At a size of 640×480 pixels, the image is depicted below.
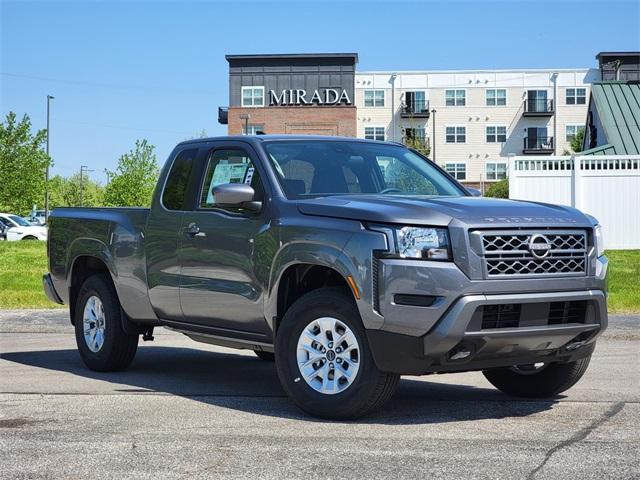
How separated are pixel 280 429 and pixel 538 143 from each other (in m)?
85.3

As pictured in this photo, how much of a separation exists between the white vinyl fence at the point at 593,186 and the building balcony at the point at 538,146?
58603 millimetres

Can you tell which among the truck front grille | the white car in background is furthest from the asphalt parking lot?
the white car in background

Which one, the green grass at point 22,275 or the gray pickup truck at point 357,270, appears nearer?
the gray pickup truck at point 357,270

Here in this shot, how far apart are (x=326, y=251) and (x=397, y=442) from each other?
1405 mm

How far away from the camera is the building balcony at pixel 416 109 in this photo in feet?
290

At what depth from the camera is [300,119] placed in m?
88.1

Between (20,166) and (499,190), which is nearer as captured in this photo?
(20,166)

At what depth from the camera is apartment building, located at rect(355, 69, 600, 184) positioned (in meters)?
89.2

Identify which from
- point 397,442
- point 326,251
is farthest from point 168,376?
point 397,442

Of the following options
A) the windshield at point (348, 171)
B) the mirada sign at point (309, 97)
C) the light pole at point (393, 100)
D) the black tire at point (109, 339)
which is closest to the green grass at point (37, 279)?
the black tire at point (109, 339)

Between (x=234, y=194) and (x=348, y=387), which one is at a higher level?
(x=234, y=194)

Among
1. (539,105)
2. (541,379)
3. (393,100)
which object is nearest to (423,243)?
(541,379)

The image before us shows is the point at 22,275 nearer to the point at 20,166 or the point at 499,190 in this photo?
the point at 20,166

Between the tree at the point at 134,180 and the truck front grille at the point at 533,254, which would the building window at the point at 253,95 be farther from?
the truck front grille at the point at 533,254
